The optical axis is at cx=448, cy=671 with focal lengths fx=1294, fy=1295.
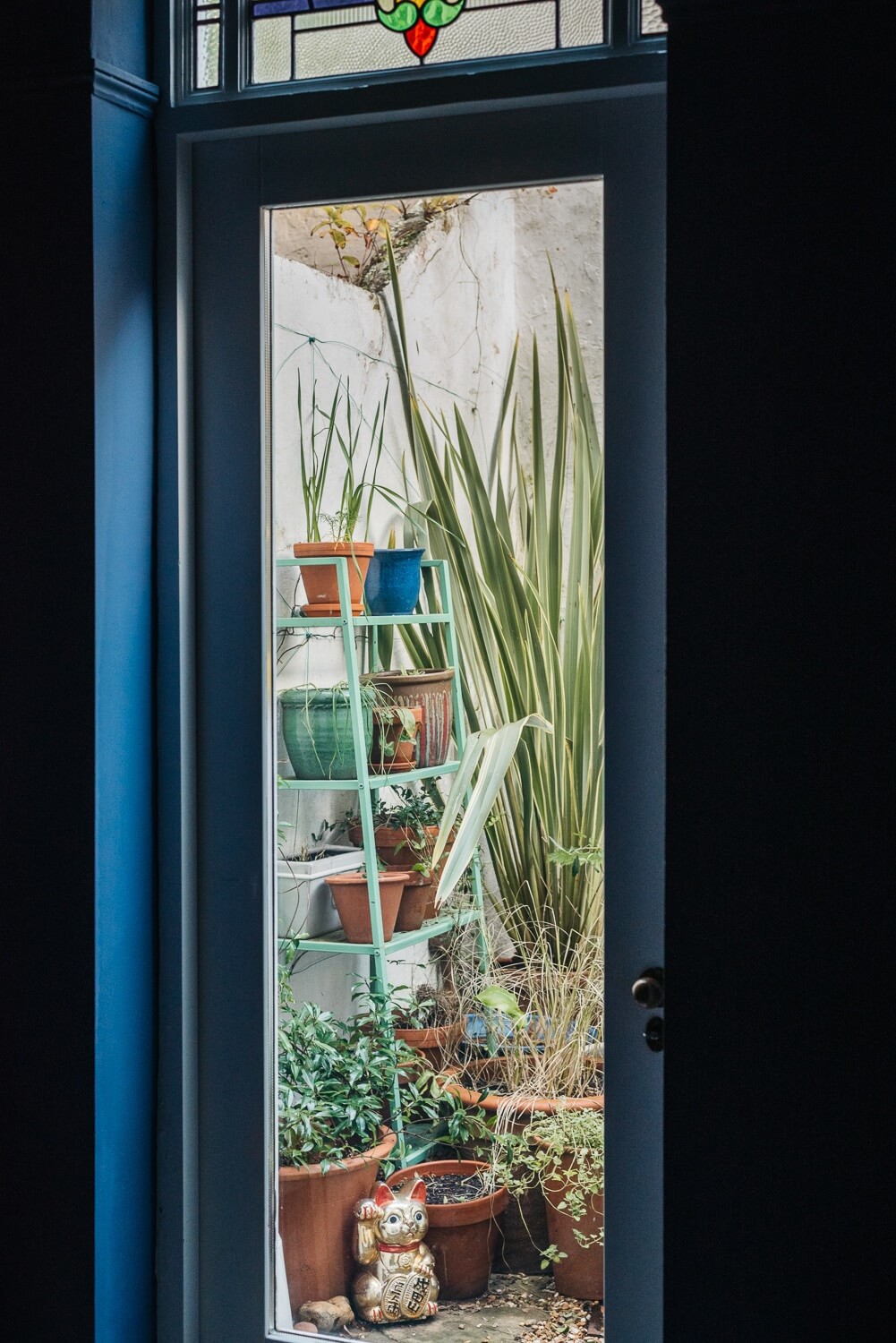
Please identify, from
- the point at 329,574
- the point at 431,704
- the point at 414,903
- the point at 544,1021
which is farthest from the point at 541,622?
the point at 544,1021

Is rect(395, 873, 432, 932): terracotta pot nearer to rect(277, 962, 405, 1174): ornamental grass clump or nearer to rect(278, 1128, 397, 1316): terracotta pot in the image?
rect(277, 962, 405, 1174): ornamental grass clump

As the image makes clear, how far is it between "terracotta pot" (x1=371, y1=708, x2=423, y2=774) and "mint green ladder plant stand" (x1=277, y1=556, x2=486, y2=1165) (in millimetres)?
12

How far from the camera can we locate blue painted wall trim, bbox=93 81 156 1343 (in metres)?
1.94

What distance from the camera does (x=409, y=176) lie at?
6.42ft

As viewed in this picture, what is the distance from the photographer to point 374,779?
2.01 meters

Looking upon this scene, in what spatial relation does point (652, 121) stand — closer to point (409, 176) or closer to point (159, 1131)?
point (409, 176)

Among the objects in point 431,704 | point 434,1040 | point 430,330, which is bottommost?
point 434,1040

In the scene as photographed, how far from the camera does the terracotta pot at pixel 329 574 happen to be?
201 cm

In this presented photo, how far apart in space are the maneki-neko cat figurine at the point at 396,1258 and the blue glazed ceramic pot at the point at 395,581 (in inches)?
34.6

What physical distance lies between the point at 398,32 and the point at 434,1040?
5.02ft

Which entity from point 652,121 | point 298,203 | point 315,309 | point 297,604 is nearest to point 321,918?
point 297,604

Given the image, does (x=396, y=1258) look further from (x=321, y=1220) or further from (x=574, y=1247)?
(x=574, y=1247)

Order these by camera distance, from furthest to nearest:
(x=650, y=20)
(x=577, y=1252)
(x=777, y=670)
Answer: (x=577, y=1252) < (x=650, y=20) < (x=777, y=670)

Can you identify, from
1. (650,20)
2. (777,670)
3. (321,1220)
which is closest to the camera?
(777,670)
